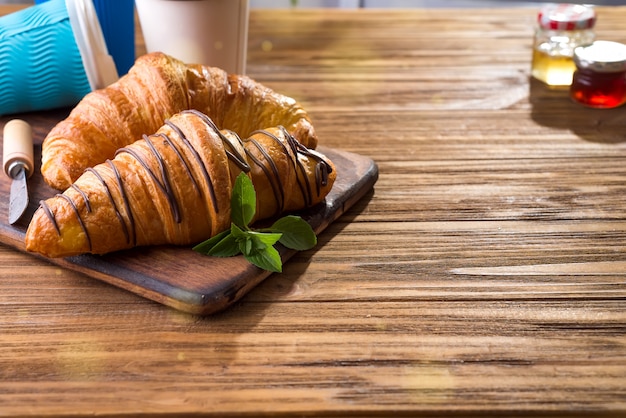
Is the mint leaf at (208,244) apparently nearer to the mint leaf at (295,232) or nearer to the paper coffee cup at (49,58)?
the mint leaf at (295,232)

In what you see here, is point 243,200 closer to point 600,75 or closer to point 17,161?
point 17,161

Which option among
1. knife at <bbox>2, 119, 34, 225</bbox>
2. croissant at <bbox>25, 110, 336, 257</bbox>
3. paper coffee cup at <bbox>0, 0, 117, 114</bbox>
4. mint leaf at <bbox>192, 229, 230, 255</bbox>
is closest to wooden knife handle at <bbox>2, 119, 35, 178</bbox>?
knife at <bbox>2, 119, 34, 225</bbox>

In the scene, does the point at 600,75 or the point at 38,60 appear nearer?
the point at 38,60

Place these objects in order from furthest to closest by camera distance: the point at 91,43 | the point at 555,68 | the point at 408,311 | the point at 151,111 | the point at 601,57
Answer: the point at 555,68 < the point at 601,57 < the point at 91,43 < the point at 151,111 < the point at 408,311

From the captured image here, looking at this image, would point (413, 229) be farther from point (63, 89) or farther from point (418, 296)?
point (63, 89)

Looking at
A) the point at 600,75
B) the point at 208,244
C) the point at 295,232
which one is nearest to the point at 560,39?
the point at 600,75

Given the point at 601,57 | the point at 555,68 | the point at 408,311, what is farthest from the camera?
the point at 555,68

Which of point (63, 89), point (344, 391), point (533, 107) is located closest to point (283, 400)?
point (344, 391)

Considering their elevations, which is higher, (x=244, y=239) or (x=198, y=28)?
(x=198, y=28)
